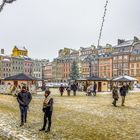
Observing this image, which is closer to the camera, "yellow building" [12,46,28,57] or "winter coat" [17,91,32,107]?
"winter coat" [17,91,32,107]

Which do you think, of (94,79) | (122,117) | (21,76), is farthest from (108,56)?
(122,117)

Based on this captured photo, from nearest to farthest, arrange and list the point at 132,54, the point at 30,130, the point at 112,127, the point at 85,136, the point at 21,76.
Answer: the point at 85,136
the point at 30,130
the point at 112,127
the point at 21,76
the point at 132,54

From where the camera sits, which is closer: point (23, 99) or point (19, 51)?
point (23, 99)

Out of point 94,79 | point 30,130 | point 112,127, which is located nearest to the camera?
point 30,130

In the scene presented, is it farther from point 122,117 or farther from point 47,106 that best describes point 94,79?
point 47,106

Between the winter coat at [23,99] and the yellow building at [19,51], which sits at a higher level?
the yellow building at [19,51]

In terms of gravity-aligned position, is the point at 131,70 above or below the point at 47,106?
above

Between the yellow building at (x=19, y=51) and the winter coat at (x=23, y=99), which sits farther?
the yellow building at (x=19, y=51)

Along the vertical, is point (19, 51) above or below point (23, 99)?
above

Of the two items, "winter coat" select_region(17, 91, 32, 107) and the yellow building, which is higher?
the yellow building

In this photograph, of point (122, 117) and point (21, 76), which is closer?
point (122, 117)

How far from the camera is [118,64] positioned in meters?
124

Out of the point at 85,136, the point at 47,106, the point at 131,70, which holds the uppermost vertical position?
the point at 131,70

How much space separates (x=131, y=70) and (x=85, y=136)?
10664cm
